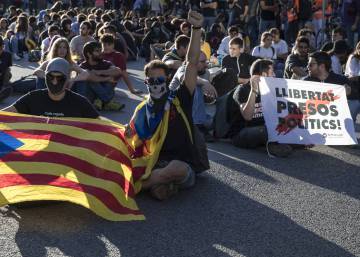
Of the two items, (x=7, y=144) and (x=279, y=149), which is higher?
(x=7, y=144)

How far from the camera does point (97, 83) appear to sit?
11914 mm

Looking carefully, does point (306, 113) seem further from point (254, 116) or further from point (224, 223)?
point (224, 223)

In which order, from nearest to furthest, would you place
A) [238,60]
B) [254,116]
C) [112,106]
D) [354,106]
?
[254,116], [354,106], [112,106], [238,60]

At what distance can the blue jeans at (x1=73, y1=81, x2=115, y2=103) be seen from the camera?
11781mm

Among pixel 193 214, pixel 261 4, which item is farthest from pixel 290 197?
pixel 261 4

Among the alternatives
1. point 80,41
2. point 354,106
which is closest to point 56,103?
point 354,106

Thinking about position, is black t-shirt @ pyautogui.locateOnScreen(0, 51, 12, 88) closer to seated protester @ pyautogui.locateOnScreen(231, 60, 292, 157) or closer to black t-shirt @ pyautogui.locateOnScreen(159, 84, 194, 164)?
seated protester @ pyautogui.locateOnScreen(231, 60, 292, 157)

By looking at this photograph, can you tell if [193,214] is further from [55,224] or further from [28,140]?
[28,140]

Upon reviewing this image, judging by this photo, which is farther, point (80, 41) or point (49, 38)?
point (49, 38)

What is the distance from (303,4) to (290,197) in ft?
40.3

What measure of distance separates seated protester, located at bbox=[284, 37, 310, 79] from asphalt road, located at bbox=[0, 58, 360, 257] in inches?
163

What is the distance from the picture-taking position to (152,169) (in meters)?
6.71

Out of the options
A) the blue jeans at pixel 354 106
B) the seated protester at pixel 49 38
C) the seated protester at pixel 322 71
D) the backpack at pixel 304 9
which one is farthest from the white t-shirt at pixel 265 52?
the seated protester at pixel 322 71

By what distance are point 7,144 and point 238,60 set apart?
6346mm
